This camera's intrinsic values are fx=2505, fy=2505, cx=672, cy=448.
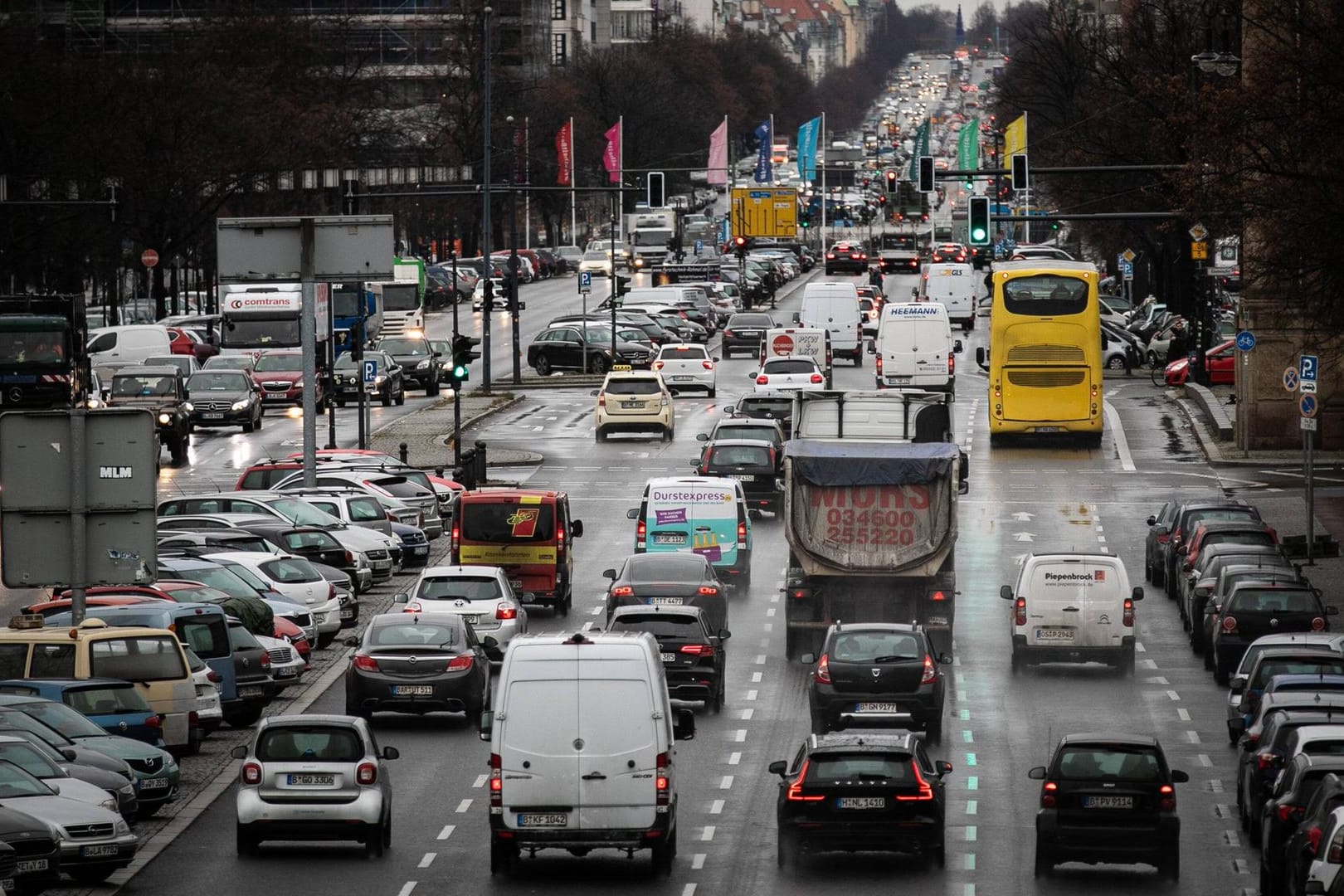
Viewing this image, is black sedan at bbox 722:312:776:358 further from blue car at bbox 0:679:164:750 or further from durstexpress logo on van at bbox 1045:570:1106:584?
blue car at bbox 0:679:164:750

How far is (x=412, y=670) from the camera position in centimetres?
2922

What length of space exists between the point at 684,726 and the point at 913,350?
1857 inches

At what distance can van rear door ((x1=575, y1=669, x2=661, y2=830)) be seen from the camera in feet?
67.8

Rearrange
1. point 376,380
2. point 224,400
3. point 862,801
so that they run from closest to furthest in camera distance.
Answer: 1. point 862,801
2. point 224,400
3. point 376,380

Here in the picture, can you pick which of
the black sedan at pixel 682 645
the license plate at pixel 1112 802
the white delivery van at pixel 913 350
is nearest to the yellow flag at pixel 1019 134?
the white delivery van at pixel 913 350

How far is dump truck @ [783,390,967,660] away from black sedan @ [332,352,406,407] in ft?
122

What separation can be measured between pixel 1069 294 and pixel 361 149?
69.8 metres

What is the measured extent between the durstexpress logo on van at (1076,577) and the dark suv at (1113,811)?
1146cm

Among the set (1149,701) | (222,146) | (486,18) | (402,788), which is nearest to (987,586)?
(1149,701)

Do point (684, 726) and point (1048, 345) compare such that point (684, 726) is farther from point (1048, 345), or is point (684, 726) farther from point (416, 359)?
point (416, 359)

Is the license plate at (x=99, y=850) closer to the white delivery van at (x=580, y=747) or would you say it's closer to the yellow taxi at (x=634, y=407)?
the white delivery van at (x=580, y=747)

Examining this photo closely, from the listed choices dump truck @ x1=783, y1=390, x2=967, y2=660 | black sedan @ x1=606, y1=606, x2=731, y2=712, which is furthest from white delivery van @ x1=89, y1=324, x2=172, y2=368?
black sedan @ x1=606, y1=606, x2=731, y2=712

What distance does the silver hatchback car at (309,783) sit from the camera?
2241 centimetres

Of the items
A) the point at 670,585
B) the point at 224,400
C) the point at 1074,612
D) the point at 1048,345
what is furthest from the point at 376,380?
the point at 1074,612
